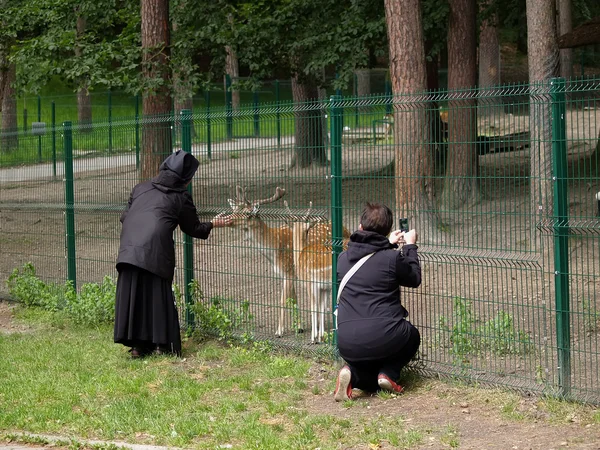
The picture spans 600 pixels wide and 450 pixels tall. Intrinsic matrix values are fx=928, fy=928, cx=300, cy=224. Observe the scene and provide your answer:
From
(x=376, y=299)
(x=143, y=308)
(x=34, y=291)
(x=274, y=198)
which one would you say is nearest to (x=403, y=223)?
(x=376, y=299)

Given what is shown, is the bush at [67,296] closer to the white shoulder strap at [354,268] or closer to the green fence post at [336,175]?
the green fence post at [336,175]

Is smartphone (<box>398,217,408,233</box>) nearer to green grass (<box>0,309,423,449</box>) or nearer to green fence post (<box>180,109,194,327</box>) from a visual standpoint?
green grass (<box>0,309,423,449</box>)

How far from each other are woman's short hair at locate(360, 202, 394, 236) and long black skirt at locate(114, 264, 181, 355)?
8.29ft

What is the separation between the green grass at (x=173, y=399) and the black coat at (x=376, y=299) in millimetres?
572

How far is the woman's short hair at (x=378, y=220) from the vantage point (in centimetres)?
716

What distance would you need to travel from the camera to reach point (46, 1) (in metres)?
17.5

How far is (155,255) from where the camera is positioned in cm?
873

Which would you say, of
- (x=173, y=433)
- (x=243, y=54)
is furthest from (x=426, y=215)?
(x=243, y=54)

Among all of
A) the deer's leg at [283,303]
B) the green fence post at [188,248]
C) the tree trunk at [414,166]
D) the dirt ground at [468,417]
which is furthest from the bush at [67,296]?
the tree trunk at [414,166]

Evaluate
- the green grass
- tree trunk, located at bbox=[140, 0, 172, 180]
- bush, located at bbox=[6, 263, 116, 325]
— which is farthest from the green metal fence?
tree trunk, located at bbox=[140, 0, 172, 180]

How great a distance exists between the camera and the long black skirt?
8.81 metres

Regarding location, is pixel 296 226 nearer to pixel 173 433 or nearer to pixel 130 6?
pixel 173 433

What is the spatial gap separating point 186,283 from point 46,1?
9833mm

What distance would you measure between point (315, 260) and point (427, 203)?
4.96 feet
